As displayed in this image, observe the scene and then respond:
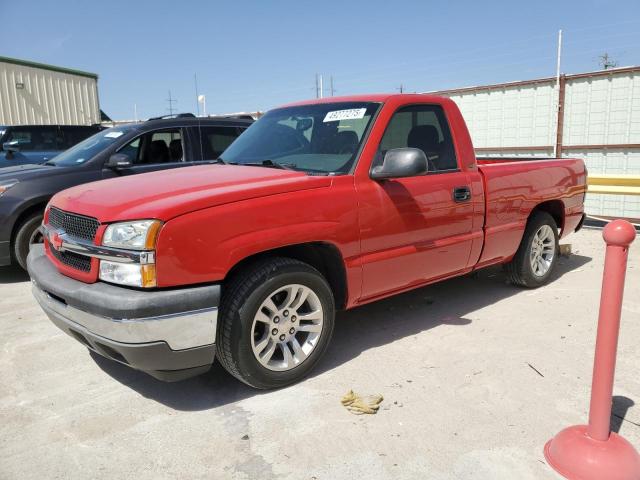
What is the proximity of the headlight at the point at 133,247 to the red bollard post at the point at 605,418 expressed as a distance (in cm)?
211

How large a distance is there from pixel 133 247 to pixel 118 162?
357 cm

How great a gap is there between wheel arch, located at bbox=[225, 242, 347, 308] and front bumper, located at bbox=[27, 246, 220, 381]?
630mm

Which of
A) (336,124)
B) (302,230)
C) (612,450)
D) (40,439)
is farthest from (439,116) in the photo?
(40,439)

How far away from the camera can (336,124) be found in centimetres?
386

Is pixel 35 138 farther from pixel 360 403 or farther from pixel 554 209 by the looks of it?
pixel 360 403

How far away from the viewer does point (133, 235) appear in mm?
2711

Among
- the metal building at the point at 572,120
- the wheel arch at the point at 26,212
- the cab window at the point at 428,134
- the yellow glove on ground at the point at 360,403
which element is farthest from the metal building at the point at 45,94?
the yellow glove on ground at the point at 360,403

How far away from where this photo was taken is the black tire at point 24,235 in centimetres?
573

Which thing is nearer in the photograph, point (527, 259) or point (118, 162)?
point (527, 259)

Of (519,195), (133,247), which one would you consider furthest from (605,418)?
(519,195)

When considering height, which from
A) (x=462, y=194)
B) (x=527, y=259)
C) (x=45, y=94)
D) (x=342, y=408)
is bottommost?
(x=342, y=408)

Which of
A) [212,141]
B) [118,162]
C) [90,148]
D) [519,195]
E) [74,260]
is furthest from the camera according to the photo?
[212,141]

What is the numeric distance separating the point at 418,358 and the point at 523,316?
1379 mm

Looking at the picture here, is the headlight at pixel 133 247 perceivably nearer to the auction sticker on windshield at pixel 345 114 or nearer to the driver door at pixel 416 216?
the driver door at pixel 416 216
